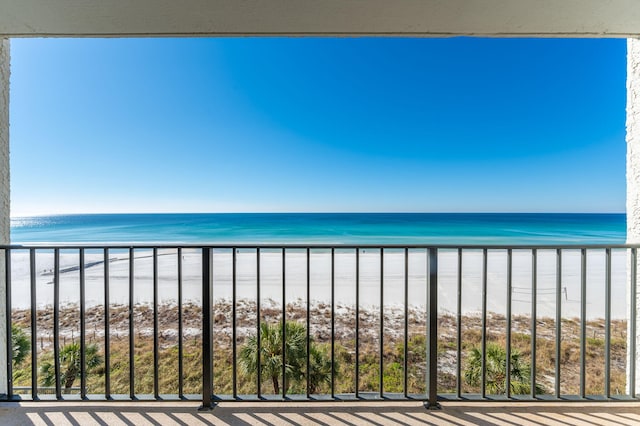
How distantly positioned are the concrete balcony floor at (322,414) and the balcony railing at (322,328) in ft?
0.17

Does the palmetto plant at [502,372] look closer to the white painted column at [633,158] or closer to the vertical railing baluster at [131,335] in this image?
the white painted column at [633,158]

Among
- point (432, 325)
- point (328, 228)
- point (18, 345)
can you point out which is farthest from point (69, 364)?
point (328, 228)

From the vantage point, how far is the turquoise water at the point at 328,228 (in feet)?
45.5

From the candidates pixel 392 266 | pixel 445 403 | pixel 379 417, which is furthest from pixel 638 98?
pixel 392 266

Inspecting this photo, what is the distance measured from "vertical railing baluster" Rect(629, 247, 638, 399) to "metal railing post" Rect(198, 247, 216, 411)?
2282 mm

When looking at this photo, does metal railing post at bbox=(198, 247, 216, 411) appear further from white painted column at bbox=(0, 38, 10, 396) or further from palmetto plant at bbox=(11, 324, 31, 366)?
palmetto plant at bbox=(11, 324, 31, 366)

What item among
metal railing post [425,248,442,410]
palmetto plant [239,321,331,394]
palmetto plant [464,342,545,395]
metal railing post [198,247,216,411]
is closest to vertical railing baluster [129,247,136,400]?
metal railing post [198,247,216,411]

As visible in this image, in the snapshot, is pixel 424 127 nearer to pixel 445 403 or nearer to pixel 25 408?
pixel 445 403

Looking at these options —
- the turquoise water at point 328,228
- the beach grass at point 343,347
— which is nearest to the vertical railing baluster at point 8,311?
the beach grass at point 343,347

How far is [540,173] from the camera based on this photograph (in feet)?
52.5

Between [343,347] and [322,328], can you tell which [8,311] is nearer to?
[343,347]

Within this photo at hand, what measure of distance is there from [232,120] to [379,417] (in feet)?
45.2

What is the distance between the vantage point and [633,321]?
5.12 feet

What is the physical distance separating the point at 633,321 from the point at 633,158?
913mm
